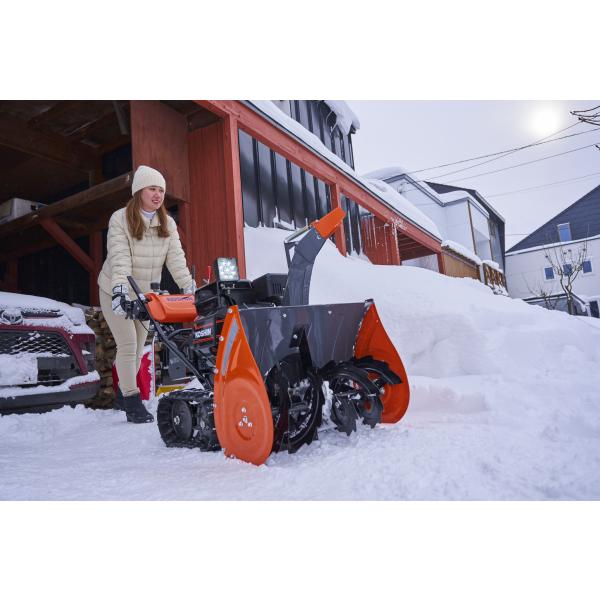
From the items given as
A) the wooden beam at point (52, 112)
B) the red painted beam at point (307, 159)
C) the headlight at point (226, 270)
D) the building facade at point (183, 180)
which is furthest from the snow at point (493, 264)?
the wooden beam at point (52, 112)

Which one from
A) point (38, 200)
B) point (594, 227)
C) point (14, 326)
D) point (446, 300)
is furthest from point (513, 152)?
point (38, 200)

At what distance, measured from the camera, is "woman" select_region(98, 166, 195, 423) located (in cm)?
262

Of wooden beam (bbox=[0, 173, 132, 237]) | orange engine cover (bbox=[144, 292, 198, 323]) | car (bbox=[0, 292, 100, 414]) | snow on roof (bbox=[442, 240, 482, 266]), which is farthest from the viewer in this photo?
wooden beam (bbox=[0, 173, 132, 237])

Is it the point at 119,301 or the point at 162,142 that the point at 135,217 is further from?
the point at 162,142

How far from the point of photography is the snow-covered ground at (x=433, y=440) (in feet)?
4.65

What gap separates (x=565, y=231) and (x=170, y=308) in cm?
232

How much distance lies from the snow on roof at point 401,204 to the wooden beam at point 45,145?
11.0 ft

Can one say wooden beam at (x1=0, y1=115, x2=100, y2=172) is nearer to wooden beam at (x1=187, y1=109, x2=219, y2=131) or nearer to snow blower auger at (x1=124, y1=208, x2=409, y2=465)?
wooden beam at (x1=187, y1=109, x2=219, y2=131)

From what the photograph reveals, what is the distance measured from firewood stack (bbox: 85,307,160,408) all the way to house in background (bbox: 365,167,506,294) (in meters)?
2.76

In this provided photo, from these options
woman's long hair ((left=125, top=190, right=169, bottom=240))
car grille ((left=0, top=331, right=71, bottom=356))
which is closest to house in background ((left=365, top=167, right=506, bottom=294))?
woman's long hair ((left=125, top=190, right=169, bottom=240))

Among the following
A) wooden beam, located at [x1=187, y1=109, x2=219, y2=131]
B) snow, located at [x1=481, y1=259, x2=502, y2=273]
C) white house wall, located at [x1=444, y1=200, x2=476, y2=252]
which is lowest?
snow, located at [x1=481, y1=259, x2=502, y2=273]

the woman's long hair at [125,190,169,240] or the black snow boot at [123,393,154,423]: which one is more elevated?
the woman's long hair at [125,190,169,240]

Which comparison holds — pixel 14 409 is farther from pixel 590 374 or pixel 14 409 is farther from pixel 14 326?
pixel 590 374

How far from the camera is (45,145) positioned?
4902mm
